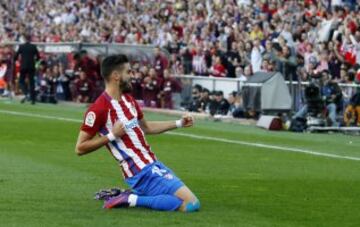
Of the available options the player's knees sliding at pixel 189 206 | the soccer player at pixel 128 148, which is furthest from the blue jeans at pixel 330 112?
the player's knees sliding at pixel 189 206

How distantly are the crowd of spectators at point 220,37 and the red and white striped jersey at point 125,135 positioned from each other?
15.2 m

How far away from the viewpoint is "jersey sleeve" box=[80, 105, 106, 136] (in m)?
11.9

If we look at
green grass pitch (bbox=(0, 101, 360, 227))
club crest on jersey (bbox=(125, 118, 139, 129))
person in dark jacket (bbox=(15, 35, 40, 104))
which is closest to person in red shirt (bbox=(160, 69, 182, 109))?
person in dark jacket (bbox=(15, 35, 40, 104))

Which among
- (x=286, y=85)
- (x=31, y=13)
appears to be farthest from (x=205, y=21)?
(x=31, y=13)

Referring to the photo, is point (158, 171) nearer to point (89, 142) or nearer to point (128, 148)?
point (128, 148)

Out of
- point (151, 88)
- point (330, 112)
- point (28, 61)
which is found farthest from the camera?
point (28, 61)

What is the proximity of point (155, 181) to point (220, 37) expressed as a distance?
2486cm

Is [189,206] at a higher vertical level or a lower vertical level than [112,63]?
lower

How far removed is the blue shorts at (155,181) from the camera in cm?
1195

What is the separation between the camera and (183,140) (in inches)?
893

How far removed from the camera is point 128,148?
12.0 m

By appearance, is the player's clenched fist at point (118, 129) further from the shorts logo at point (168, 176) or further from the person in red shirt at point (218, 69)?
the person in red shirt at point (218, 69)

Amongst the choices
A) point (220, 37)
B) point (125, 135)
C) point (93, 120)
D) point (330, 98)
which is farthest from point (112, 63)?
point (220, 37)

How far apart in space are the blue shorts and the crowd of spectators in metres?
15.2
